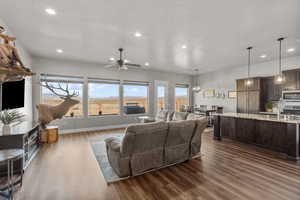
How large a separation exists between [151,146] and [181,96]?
6.63 meters

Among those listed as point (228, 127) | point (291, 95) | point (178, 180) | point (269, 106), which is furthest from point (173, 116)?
point (291, 95)

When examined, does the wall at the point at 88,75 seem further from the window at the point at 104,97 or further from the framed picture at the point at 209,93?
the framed picture at the point at 209,93

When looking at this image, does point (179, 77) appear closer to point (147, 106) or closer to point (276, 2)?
point (147, 106)

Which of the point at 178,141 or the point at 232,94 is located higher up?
A: the point at 232,94

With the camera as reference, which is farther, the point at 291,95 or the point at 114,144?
the point at 291,95

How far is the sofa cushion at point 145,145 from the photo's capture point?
2.41 meters

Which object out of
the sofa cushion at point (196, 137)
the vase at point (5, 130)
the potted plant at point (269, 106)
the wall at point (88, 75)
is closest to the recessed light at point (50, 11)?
the vase at point (5, 130)

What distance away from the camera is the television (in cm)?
282

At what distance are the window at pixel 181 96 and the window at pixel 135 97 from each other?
2.13 metres

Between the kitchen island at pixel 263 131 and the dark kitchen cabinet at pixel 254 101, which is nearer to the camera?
the kitchen island at pixel 263 131

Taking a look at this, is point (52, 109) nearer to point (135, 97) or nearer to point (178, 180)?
point (135, 97)

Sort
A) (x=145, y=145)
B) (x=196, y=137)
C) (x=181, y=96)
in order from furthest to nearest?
(x=181, y=96), (x=196, y=137), (x=145, y=145)

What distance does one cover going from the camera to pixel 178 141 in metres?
3.07

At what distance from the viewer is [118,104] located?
6.88m
